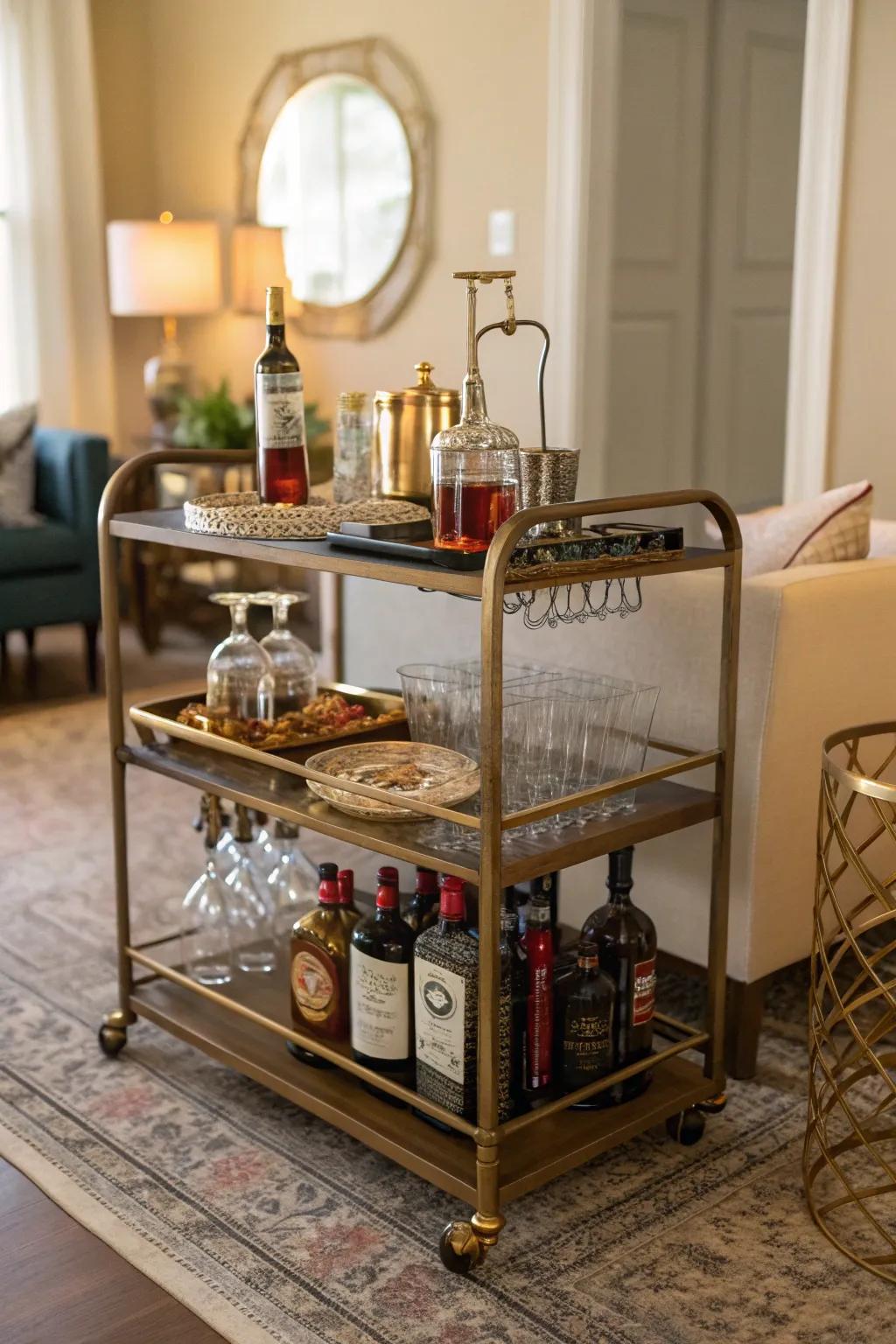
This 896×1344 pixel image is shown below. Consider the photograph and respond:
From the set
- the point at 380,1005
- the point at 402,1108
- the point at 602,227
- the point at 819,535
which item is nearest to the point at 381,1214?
the point at 402,1108

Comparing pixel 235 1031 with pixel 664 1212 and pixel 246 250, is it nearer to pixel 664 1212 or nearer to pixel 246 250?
pixel 664 1212

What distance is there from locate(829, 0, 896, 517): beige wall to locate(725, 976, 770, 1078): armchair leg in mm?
1810

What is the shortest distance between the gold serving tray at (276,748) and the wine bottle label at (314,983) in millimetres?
260

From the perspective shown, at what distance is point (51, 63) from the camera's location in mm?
5074

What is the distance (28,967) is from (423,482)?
118cm

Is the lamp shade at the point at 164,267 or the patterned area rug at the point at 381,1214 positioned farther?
the lamp shade at the point at 164,267

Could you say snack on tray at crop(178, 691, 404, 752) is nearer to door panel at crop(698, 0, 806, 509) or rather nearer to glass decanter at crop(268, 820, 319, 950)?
glass decanter at crop(268, 820, 319, 950)

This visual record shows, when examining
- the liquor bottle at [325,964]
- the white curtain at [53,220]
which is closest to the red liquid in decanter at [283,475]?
the liquor bottle at [325,964]

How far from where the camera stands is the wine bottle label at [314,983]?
1.86 meters

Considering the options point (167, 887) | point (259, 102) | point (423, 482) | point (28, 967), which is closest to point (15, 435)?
point (259, 102)

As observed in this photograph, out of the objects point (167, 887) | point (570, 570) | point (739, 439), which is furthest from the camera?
point (739, 439)

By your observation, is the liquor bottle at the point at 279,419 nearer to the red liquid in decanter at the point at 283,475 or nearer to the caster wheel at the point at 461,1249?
the red liquid in decanter at the point at 283,475

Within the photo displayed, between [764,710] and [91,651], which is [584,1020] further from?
[91,651]

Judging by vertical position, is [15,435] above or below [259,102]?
below
